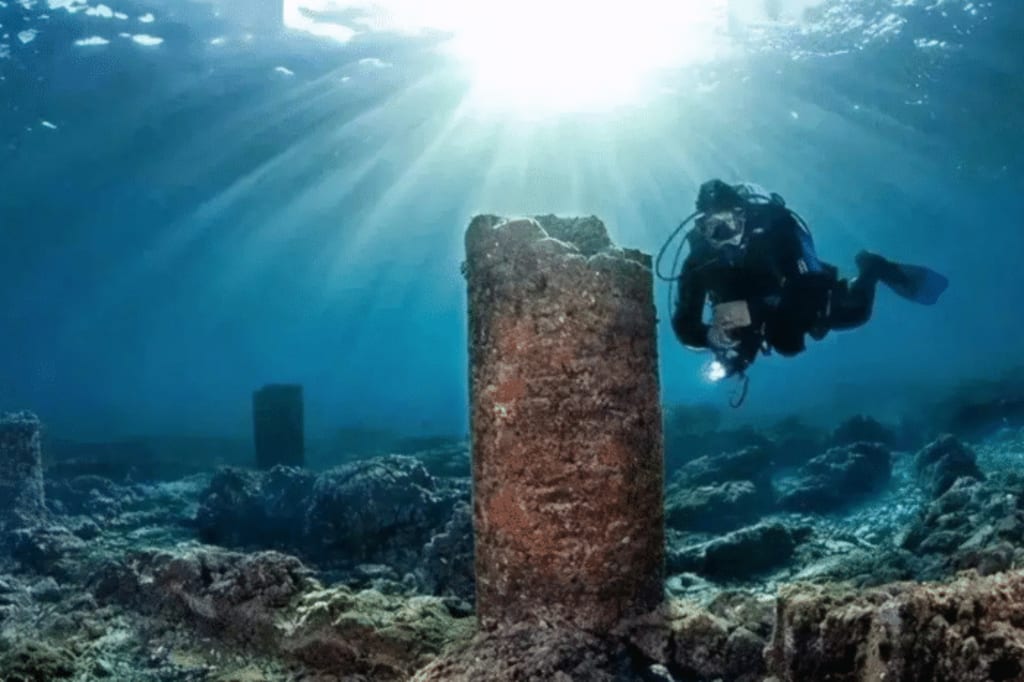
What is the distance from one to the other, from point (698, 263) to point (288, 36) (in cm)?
1841

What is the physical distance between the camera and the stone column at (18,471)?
37.8 ft

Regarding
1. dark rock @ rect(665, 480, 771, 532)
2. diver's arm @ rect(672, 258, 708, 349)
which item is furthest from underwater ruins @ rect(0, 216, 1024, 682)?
dark rock @ rect(665, 480, 771, 532)

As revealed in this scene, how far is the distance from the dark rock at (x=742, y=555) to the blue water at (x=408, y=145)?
13.4 metres

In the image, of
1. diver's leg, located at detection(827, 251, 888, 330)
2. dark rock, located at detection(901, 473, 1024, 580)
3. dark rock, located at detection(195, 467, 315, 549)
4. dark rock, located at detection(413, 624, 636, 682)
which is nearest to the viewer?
dark rock, located at detection(413, 624, 636, 682)

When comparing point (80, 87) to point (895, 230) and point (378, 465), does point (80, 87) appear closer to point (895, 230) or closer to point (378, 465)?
point (378, 465)

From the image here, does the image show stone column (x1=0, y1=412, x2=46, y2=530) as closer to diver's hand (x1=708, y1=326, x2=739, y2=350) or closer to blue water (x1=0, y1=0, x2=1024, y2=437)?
diver's hand (x1=708, y1=326, x2=739, y2=350)

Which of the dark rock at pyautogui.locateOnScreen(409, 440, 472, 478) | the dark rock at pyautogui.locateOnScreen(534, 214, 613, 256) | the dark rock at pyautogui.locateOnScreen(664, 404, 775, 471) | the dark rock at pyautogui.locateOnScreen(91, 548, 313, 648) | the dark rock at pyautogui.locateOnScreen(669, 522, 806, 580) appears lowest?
the dark rock at pyautogui.locateOnScreen(664, 404, 775, 471)

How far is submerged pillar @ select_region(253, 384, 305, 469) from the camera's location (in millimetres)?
17703

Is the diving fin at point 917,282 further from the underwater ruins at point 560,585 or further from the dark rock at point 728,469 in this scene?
the dark rock at point 728,469

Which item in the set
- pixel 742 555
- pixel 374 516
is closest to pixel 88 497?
pixel 374 516

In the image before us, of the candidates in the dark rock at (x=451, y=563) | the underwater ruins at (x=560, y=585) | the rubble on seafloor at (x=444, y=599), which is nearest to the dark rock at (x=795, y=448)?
the rubble on seafloor at (x=444, y=599)

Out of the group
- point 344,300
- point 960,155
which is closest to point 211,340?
point 344,300

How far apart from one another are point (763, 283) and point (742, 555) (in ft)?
12.5

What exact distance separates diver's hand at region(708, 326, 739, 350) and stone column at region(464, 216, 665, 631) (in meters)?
1.38
